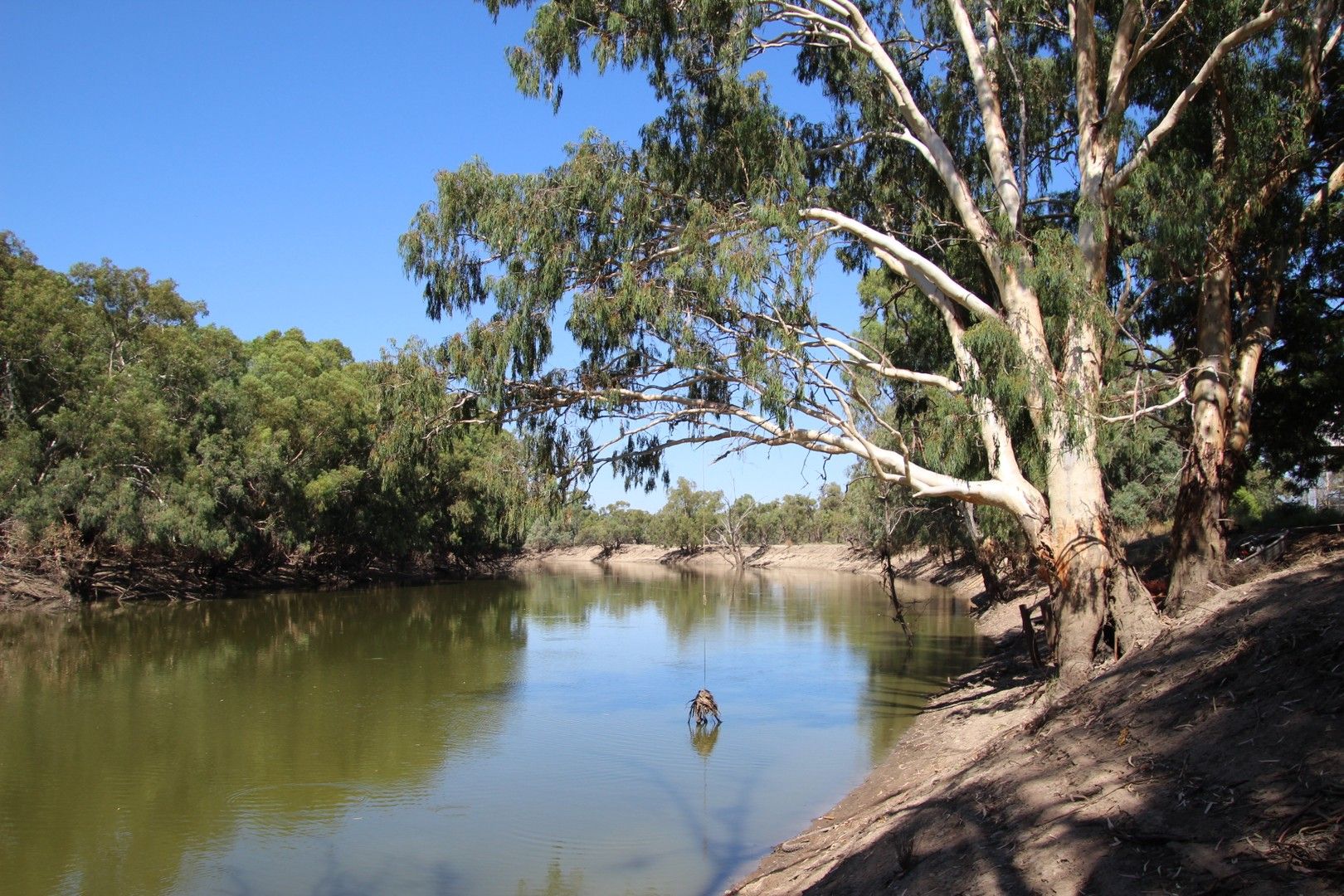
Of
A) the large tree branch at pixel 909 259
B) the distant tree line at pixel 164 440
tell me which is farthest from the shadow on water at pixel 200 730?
the large tree branch at pixel 909 259

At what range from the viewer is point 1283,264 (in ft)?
28.1

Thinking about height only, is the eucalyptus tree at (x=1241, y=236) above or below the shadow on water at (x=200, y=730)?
above

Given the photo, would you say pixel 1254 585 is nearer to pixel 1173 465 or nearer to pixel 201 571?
pixel 1173 465

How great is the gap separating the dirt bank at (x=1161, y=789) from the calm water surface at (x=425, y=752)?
160 cm

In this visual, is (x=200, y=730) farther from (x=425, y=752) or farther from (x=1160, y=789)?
(x=1160, y=789)

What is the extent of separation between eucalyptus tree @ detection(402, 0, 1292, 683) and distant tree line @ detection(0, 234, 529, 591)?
7.74 meters

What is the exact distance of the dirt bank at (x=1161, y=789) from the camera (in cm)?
306

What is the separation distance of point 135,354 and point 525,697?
20074 mm

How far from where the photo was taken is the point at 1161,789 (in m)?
3.67

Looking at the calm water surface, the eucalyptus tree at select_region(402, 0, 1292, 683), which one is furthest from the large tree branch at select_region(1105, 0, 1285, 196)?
the calm water surface

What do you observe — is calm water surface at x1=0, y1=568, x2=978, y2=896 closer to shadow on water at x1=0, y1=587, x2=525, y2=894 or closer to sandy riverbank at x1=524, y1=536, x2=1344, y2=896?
shadow on water at x1=0, y1=587, x2=525, y2=894

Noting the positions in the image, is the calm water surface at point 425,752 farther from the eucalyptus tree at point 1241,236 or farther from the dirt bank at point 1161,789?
the eucalyptus tree at point 1241,236

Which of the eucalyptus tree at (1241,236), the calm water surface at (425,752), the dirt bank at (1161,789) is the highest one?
the eucalyptus tree at (1241,236)

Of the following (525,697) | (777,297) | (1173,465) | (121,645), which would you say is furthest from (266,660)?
(1173,465)
